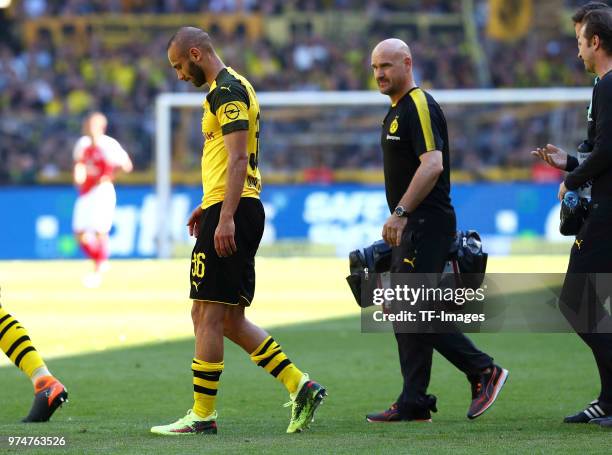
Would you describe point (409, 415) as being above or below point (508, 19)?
below

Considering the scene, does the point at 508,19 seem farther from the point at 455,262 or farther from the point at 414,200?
the point at 414,200

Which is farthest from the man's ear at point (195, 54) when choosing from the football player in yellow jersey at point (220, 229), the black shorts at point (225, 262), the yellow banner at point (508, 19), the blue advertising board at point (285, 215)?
the yellow banner at point (508, 19)

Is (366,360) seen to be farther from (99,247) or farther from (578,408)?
(99,247)

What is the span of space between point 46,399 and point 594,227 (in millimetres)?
3246

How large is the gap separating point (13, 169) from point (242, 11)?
10572 mm

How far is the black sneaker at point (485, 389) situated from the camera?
747cm

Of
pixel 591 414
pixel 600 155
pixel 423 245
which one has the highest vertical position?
pixel 600 155

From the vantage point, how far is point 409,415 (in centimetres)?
742

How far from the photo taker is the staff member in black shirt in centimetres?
688

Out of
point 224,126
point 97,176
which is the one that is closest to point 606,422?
point 224,126

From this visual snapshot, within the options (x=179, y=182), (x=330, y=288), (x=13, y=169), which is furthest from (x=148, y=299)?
(x=13, y=169)

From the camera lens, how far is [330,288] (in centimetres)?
1731

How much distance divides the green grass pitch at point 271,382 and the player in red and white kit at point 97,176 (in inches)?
86.2

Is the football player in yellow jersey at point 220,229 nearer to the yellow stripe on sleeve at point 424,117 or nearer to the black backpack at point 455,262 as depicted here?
the black backpack at point 455,262
